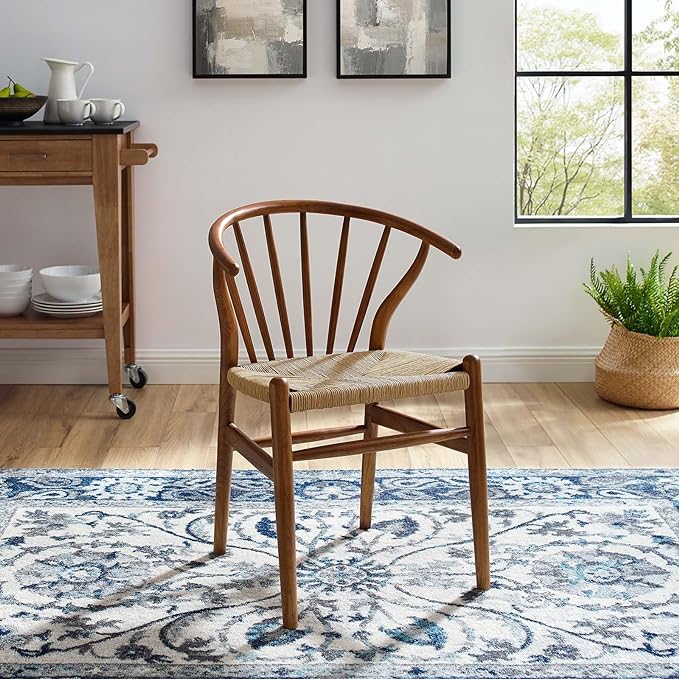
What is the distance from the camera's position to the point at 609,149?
4.02 meters

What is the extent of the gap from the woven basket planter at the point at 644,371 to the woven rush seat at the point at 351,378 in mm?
1474

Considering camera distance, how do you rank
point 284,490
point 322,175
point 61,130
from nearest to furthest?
point 284,490
point 61,130
point 322,175

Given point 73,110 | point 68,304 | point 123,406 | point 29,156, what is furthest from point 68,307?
point 73,110

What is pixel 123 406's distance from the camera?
11.5ft

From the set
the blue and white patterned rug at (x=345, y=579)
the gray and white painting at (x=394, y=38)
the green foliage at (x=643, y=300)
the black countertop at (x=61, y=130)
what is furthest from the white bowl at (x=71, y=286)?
the green foliage at (x=643, y=300)

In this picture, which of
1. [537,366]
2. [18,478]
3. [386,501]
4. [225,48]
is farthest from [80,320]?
[537,366]

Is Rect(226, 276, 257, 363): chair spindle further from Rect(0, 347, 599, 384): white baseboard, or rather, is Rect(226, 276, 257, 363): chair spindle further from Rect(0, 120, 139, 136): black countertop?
Rect(0, 347, 599, 384): white baseboard

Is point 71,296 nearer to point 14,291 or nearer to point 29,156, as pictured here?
point 14,291

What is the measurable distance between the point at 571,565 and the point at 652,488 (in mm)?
589

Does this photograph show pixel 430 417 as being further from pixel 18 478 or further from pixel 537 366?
pixel 18 478

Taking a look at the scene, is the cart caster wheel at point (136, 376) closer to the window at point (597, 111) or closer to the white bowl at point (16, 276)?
the white bowl at point (16, 276)

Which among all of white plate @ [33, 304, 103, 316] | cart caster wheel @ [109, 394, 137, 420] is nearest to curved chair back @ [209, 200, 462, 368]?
cart caster wheel @ [109, 394, 137, 420]

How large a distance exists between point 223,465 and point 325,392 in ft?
1.39

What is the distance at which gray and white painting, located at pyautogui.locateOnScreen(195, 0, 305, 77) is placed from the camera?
3758 mm
